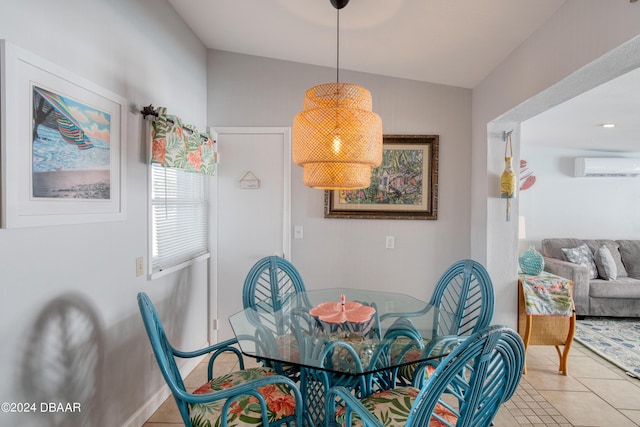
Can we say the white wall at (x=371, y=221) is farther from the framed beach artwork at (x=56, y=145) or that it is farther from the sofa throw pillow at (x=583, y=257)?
the sofa throw pillow at (x=583, y=257)

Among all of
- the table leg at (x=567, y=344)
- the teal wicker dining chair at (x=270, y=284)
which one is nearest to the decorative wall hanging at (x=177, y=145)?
the teal wicker dining chair at (x=270, y=284)

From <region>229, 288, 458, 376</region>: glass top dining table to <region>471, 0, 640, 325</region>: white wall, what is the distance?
100 centimetres

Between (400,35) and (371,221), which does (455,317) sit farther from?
(400,35)

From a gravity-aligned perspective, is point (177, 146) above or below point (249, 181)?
above

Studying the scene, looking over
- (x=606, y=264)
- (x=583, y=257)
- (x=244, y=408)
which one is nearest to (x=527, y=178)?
Result: (x=583, y=257)

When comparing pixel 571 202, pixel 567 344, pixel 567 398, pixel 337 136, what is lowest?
pixel 567 398

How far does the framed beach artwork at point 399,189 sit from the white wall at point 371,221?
7 cm

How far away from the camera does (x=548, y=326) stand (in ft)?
9.25

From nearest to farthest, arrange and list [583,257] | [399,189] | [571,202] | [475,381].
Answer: [475,381]
[399,189]
[583,257]
[571,202]

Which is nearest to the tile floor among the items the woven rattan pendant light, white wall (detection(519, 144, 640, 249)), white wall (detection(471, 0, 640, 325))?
white wall (detection(471, 0, 640, 325))

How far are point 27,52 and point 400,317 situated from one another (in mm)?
2195

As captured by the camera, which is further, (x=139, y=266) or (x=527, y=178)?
(x=527, y=178)

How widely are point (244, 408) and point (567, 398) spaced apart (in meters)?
2.38

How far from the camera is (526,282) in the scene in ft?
9.32
